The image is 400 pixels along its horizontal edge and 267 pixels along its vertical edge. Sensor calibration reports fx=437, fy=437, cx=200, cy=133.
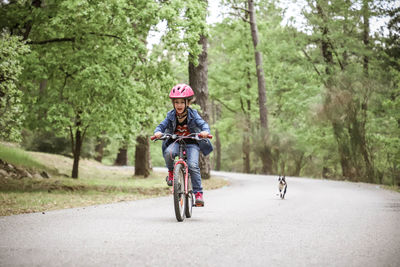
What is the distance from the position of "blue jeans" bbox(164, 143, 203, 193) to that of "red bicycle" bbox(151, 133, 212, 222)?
7 cm

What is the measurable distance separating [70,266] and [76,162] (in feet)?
52.9

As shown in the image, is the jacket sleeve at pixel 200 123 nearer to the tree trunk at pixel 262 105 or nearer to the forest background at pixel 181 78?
the forest background at pixel 181 78

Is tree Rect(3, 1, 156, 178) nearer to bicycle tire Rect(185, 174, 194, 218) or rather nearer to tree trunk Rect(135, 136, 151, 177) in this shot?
bicycle tire Rect(185, 174, 194, 218)

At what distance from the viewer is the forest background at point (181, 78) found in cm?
1225

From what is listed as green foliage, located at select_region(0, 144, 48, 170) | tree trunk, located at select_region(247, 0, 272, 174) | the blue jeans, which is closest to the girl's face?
the blue jeans

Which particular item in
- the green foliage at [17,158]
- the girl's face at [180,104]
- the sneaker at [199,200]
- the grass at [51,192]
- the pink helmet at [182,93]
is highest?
the pink helmet at [182,93]

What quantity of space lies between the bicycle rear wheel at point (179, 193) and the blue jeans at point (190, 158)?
22 cm

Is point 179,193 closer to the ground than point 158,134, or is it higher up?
closer to the ground

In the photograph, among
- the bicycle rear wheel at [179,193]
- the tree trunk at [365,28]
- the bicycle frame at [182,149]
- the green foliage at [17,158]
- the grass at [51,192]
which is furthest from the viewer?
the tree trunk at [365,28]

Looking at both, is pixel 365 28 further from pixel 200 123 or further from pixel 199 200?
pixel 199 200

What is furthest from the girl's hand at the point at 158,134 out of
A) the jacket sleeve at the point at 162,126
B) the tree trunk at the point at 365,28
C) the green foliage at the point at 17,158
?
the tree trunk at the point at 365,28

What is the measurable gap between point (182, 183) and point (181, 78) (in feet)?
50.4

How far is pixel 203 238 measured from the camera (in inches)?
209

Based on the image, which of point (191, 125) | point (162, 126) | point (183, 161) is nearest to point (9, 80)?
point (162, 126)
